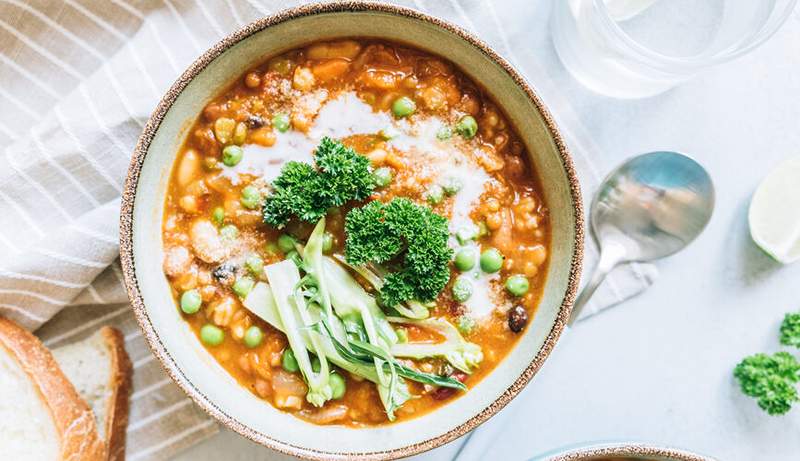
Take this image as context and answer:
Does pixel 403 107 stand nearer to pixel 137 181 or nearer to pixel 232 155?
pixel 232 155

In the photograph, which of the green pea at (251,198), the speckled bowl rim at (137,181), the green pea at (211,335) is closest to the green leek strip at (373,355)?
the speckled bowl rim at (137,181)

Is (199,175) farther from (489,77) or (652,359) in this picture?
(652,359)

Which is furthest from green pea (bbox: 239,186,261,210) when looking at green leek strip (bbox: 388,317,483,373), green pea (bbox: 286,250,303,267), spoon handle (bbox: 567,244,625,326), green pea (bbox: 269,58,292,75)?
spoon handle (bbox: 567,244,625,326)

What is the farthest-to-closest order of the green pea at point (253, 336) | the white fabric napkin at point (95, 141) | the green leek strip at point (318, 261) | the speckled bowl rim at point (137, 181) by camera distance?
the white fabric napkin at point (95, 141) < the green pea at point (253, 336) < the green leek strip at point (318, 261) < the speckled bowl rim at point (137, 181)

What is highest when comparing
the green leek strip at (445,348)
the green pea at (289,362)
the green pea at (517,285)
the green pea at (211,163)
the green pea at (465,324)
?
the green pea at (211,163)

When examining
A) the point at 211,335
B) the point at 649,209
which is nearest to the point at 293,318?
the point at 211,335

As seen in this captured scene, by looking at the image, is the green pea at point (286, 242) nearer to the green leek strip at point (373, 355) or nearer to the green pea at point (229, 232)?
the green pea at point (229, 232)

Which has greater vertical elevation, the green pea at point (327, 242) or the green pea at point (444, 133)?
the green pea at point (444, 133)
